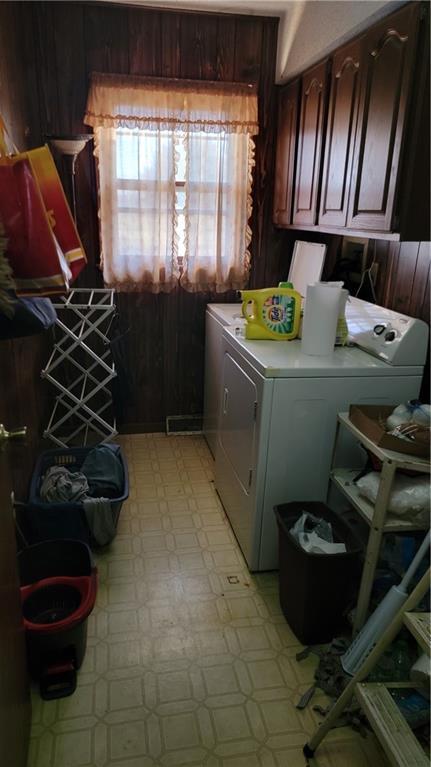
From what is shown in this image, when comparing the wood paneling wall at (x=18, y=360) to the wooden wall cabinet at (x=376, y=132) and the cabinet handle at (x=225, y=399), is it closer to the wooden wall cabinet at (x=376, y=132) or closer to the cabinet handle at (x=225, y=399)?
the cabinet handle at (x=225, y=399)

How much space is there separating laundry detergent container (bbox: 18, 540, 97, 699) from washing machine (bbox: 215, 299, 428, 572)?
0.71 m

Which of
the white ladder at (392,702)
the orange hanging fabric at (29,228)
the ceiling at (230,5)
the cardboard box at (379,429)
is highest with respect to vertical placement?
the ceiling at (230,5)

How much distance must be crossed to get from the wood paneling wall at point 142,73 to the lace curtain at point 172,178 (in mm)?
112

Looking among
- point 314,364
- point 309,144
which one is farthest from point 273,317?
point 309,144

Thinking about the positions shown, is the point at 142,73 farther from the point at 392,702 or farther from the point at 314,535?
the point at 392,702

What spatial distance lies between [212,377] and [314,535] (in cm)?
136

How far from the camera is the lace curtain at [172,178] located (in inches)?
107

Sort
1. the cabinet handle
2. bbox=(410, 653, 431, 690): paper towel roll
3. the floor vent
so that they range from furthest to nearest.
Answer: the floor vent, the cabinet handle, bbox=(410, 653, 431, 690): paper towel roll

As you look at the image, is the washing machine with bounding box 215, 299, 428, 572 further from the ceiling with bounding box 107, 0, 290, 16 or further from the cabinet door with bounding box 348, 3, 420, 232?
the ceiling with bounding box 107, 0, 290, 16

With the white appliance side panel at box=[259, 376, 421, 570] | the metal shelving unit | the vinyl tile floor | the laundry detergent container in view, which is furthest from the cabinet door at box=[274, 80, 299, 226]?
the laundry detergent container

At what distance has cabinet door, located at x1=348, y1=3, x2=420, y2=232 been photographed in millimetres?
1564

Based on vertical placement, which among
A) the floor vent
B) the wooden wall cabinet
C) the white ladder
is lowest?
the floor vent

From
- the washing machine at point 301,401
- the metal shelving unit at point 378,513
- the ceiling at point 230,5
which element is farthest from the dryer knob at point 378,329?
the ceiling at point 230,5

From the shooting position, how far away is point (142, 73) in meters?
2.73
